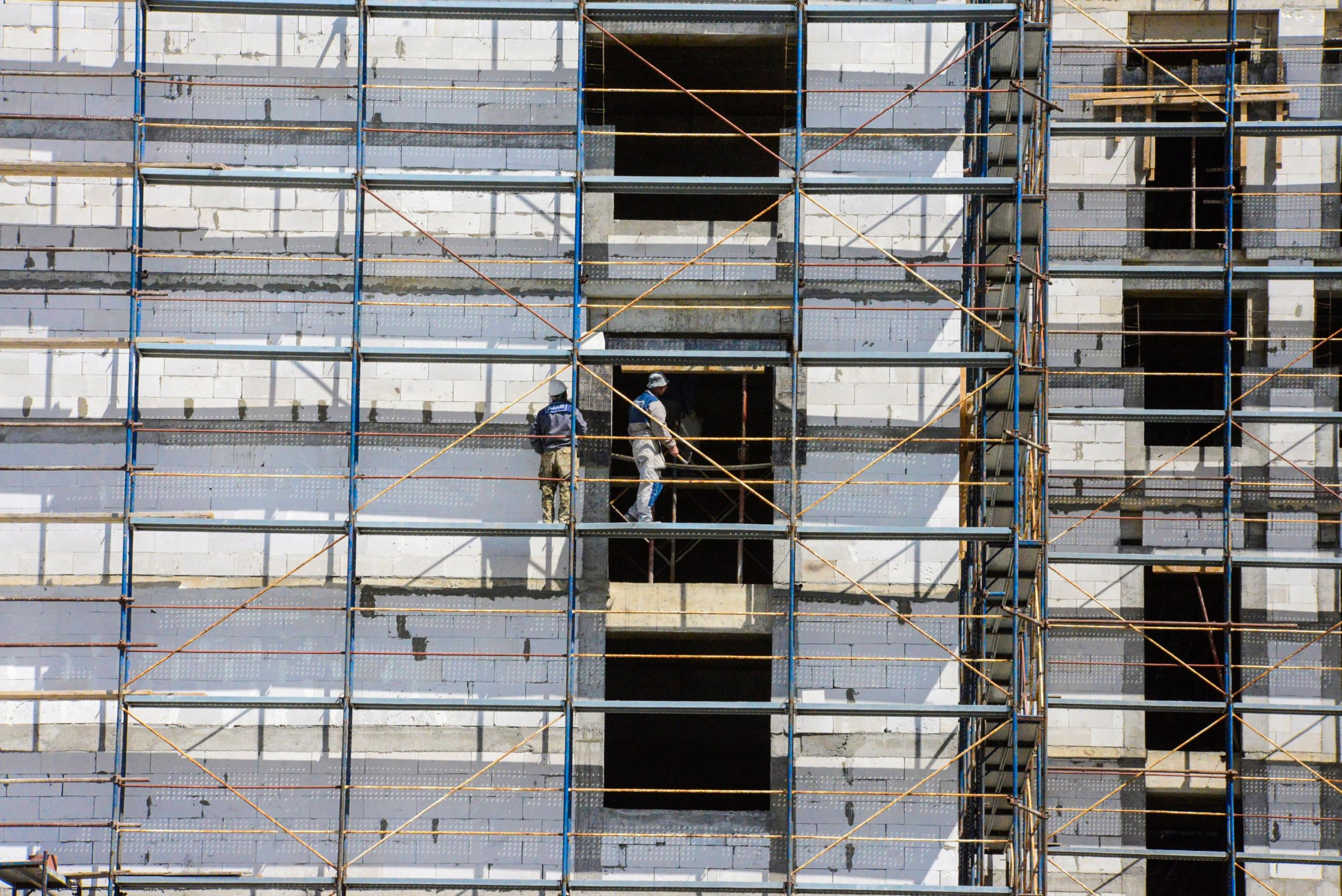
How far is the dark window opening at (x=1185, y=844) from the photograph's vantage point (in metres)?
15.2

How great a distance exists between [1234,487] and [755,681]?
721 centimetres

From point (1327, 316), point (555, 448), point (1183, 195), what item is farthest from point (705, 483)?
point (1327, 316)

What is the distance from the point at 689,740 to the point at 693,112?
874 centimetres

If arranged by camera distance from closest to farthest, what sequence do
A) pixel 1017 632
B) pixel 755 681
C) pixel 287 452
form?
pixel 1017 632, pixel 287 452, pixel 755 681

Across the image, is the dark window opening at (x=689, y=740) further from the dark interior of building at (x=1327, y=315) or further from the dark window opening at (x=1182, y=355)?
the dark interior of building at (x=1327, y=315)

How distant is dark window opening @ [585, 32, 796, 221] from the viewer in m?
15.2

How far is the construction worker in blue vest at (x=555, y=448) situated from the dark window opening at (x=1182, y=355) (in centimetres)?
642

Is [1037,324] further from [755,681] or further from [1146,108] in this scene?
[755,681]

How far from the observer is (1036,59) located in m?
13.8

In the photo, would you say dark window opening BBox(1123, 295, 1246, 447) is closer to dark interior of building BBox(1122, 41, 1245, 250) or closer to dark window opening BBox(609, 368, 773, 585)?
dark interior of building BBox(1122, 41, 1245, 250)

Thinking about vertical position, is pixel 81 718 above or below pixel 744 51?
below

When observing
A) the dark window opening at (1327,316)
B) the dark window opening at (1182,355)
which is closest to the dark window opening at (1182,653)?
the dark window opening at (1182,355)

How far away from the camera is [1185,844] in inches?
618

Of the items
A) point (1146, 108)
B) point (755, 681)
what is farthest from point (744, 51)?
point (755, 681)
